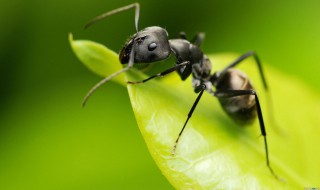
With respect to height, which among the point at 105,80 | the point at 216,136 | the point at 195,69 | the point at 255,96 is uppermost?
the point at 105,80

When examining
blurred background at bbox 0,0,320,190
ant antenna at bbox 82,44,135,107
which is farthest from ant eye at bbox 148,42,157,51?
blurred background at bbox 0,0,320,190

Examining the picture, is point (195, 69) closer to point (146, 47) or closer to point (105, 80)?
point (146, 47)

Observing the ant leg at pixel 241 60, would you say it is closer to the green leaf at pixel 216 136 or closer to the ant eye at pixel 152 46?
the green leaf at pixel 216 136

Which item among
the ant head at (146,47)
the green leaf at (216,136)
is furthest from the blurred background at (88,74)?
the ant head at (146,47)

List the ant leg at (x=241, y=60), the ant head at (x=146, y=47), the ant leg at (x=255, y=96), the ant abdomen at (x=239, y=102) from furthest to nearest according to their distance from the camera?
the ant leg at (x=241, y=60), the ant abdomen at (x=239, y=102), the ant leg at (x=255, y=96), the ant head at (x=146, y=47)

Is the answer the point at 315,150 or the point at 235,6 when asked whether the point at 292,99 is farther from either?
the point at 235,6

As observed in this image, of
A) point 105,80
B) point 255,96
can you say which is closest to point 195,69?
point 255,96

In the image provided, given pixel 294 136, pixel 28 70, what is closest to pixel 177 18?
pixel 28 70
